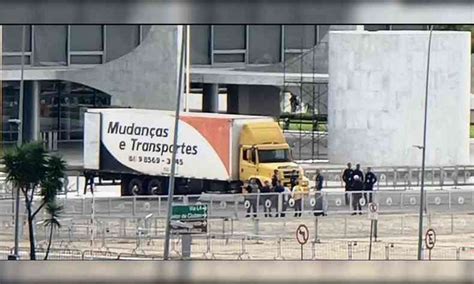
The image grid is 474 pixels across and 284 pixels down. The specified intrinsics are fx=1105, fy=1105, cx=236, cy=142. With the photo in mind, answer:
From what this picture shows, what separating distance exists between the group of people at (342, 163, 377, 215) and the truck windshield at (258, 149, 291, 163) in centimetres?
85

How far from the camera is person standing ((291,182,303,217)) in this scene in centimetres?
517

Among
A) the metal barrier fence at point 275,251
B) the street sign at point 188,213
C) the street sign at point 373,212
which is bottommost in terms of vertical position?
the metal barrier fence at point 275,251

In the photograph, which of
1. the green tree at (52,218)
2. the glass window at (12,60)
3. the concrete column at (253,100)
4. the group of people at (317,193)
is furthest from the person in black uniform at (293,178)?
the green tree at (52,218)

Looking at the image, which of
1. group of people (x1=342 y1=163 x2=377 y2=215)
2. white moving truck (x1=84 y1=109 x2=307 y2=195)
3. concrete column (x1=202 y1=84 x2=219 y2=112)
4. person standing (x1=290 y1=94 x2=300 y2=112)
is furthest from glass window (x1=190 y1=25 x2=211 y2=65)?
group of people (x1=342 y1=163 x2=377 y2=215)

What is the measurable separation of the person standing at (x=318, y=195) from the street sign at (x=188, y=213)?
96 cm

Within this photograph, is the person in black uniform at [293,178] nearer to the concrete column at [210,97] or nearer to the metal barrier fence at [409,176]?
the metal barrier fence at [409,176]

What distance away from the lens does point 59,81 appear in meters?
7.51

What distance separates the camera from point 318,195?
5277mm

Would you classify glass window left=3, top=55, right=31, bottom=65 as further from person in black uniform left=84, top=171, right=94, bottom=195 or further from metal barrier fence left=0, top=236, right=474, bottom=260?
metal barrier fence left=0, top=236, right=474, bottom=260

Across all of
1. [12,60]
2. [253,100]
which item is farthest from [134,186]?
[253,100]

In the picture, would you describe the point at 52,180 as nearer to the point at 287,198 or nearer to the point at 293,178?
the point at 287,198

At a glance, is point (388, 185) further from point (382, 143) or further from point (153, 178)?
point (382, 143)

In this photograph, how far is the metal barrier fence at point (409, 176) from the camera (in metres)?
5.05
